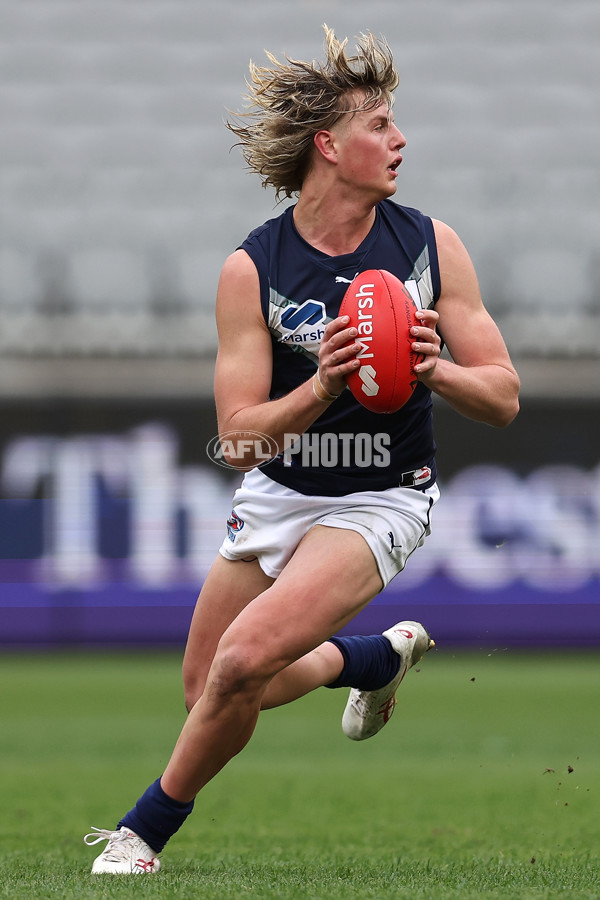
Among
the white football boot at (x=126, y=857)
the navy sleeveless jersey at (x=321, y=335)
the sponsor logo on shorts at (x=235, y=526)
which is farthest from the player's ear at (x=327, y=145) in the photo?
the white football boot at (x=126, y=857)

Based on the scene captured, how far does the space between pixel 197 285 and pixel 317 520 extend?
384 inches

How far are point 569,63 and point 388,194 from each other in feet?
38.6

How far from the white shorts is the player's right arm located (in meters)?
0.14

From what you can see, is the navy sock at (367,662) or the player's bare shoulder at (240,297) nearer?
the player's bare shoulder at (240,297)

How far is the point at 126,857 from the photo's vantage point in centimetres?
336

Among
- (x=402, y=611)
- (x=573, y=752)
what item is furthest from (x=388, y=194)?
(x=402, y=611)

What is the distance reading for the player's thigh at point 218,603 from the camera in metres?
3.59

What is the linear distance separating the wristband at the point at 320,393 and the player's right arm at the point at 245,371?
5 cm

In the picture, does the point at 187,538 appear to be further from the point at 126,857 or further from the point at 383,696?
the point at 126,857

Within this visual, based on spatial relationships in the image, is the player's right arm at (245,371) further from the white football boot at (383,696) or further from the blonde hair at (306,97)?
the white football boot at (383,696)

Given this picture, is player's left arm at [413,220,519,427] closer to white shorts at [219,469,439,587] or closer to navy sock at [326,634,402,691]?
white shorts at [219,469,439,587]

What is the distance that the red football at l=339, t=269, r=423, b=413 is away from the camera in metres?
3.13

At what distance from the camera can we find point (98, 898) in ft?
9.45

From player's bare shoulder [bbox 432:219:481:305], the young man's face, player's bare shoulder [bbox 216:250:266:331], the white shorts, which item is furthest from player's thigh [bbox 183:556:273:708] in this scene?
the young man's face
